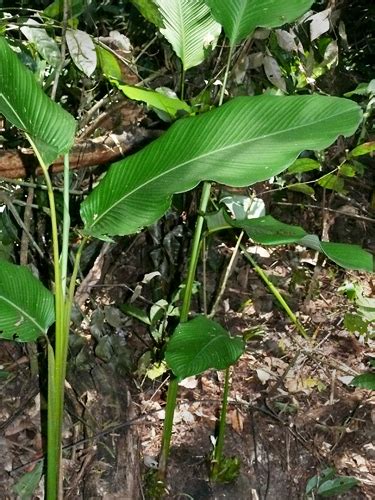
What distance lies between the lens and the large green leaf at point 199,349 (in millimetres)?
1061

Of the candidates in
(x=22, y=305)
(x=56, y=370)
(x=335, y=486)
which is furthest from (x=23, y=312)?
(x=335, y=486)

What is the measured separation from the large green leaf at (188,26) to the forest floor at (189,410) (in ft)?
1.91

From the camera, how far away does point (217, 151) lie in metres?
0.99

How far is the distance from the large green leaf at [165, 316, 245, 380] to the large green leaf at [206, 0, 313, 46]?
0.56 metres

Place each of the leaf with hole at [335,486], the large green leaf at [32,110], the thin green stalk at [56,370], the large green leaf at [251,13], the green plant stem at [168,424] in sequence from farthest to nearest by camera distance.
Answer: the leaf with hole at [335,486] < the green plant stem at [168,424] < the large green leaf at [251,13] < the thin green stalk at [56,370] < the large green leaf at [32,110]

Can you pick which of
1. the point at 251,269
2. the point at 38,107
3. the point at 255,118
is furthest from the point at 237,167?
the point at 251,269

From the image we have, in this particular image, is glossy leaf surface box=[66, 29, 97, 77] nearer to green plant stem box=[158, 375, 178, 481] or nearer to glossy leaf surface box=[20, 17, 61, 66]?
glossy leaf surface box=[20, 17, 61, 66]

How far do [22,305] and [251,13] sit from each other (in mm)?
703

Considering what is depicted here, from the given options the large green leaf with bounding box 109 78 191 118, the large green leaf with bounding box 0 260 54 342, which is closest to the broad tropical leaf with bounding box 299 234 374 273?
the large green leaf with bounding box 109 78 191 118

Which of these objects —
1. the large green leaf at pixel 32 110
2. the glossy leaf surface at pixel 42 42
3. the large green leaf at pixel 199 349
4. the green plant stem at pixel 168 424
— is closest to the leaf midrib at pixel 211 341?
the large green leaf at pixel 199 349

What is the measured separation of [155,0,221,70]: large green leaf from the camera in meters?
1.28

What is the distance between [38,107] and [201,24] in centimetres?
51

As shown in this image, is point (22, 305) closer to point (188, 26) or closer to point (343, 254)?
point (343, 254)

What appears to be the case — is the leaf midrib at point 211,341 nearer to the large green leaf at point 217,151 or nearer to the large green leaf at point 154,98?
the large green leaf at point 217,151
